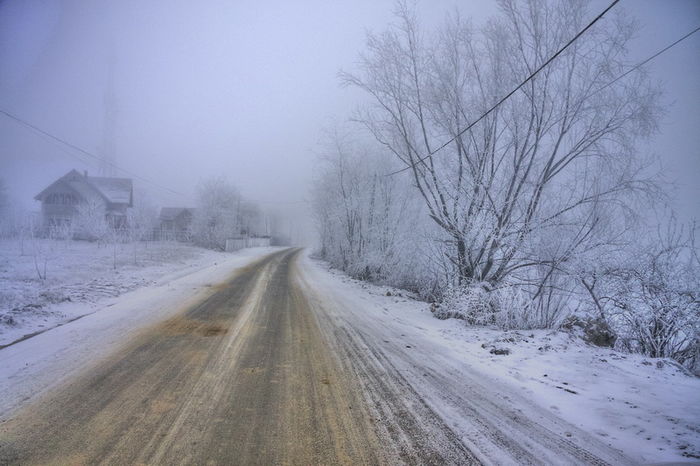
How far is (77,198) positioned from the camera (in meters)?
41.2

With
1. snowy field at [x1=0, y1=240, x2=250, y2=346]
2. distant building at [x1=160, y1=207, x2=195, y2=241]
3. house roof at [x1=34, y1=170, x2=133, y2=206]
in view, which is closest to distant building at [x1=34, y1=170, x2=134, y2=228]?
house roof at [x1=34, y1=170, x2=133, y2=206]

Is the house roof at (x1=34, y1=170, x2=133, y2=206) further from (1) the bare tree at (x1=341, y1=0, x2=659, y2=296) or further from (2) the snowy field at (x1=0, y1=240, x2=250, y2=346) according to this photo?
(1) the bare tree at (x1=341, y1=0, x2=659, y2=296)

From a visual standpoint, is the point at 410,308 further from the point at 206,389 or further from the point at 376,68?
the point at 376,68

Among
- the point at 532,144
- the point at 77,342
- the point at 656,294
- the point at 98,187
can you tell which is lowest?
the point at 77,342

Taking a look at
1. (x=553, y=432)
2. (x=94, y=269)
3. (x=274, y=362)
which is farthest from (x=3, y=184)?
(x=553, y=432)

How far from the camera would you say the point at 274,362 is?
180 inches

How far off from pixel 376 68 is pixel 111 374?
10.9 meters

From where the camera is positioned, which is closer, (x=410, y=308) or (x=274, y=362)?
(x=274, y=362)

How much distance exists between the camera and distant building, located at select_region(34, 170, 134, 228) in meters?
40.3

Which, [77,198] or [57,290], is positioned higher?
[77,198]

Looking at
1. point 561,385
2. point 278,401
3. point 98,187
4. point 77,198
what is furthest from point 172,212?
point 561,385

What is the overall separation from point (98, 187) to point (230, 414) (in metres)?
52.8

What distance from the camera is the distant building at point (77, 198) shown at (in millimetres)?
40281

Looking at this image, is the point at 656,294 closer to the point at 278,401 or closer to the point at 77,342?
the point at 278,401
